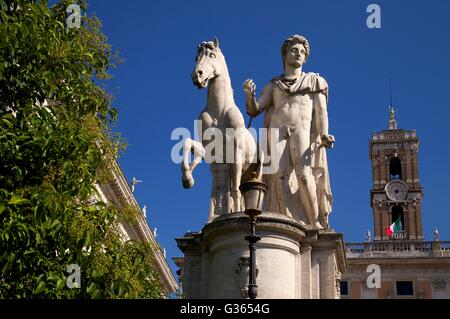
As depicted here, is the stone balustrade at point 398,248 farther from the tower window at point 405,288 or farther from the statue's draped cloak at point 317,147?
the statue's draped cloak at point 317,147

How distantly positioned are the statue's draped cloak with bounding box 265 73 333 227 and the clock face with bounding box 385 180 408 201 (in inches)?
2854

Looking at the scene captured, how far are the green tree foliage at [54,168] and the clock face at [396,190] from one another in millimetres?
73313

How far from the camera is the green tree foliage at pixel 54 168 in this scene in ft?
44.8

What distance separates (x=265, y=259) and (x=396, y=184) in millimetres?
75456

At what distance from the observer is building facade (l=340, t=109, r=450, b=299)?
73.6 m

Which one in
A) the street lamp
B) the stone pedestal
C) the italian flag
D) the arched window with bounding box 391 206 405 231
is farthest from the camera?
the arched window with bounding box 391 206 405 231

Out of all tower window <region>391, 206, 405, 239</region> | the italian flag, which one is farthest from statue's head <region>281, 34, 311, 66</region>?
tower window <region>391, 206, 405, 239</region>

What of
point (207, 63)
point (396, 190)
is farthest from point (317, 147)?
point (396, 190)

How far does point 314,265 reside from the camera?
15.9m

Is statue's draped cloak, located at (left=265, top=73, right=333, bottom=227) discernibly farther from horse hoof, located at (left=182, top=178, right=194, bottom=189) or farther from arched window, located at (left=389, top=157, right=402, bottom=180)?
arched window, located at (left=389, top=157, right=402, bottom=180)

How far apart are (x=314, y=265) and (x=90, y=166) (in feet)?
14.5

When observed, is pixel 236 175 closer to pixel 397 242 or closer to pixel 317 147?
pixel 317 147

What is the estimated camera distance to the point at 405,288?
242 feet
